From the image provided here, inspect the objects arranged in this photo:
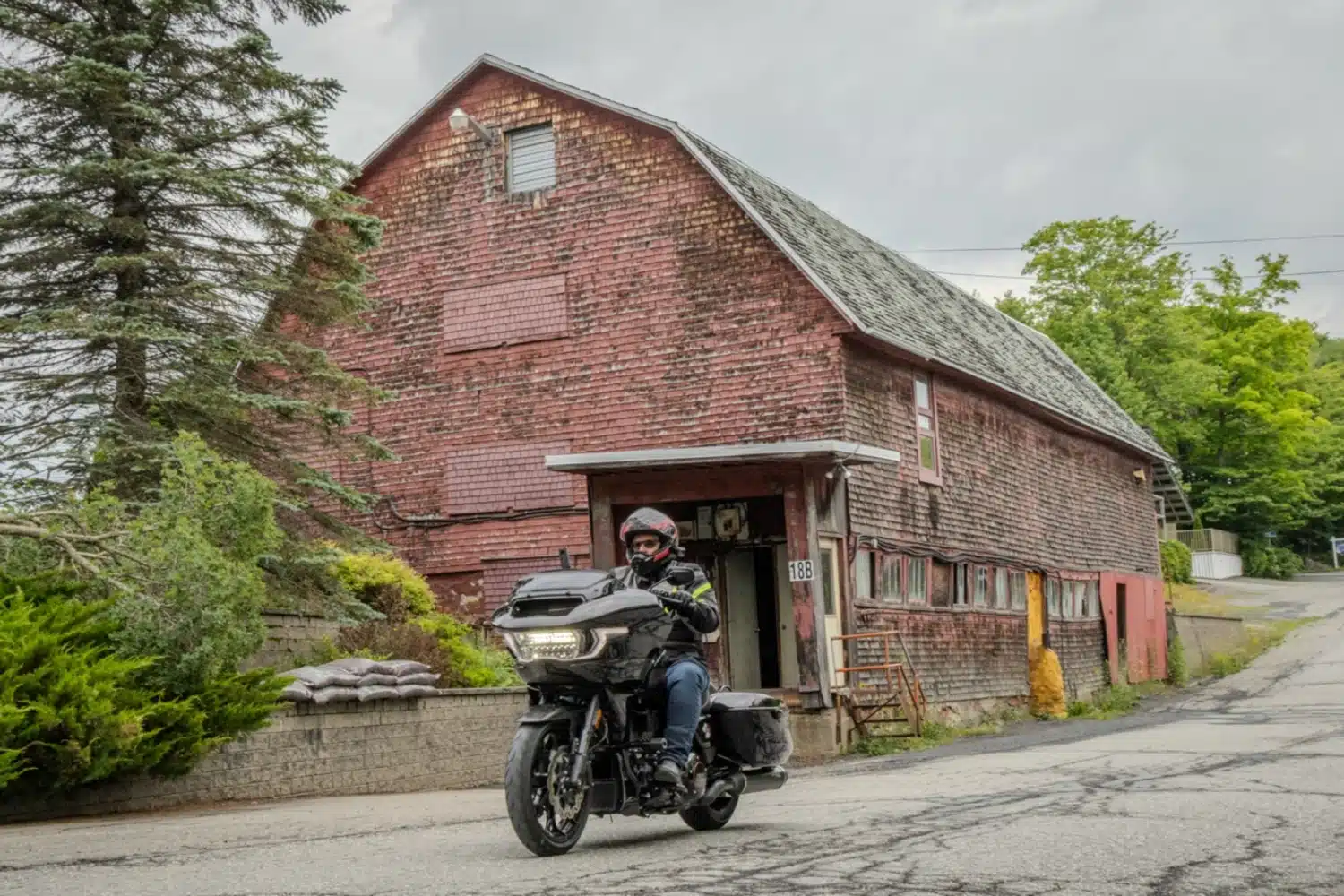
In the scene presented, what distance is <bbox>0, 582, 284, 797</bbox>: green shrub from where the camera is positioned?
1043 centimetres

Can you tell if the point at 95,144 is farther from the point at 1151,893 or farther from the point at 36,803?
the point at 1151,893

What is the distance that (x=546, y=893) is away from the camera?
6.17 m

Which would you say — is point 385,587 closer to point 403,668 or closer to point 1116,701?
point 403,668

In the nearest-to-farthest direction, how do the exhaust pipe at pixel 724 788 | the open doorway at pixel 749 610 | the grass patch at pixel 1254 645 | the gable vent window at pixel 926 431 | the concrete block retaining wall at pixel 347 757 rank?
the exhaust pipe at pixel 724 788
the concrete block retaining wall at pixel 347 757
the open doorway at pixel 749 610
the gable vent window at pixel 926 431
the grass patch at pixel 1254 645

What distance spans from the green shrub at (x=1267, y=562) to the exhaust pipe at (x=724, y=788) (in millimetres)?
57361

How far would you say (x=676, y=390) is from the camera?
2291 cm

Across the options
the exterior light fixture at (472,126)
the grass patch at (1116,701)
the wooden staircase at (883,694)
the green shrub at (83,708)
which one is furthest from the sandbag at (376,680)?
the grass patch at (1116,701)

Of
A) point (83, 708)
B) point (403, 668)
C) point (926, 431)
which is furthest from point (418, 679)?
point (926, 431)

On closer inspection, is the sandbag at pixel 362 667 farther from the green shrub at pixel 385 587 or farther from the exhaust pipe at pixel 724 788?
the exhaust pipe at pixel 724 788

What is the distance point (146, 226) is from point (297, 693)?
625cm

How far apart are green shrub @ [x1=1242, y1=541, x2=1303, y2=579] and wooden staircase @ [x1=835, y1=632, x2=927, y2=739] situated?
44.0 metres

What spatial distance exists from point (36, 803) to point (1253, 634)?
34369mm

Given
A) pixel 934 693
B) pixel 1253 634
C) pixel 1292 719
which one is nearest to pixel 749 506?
pixel 934 693

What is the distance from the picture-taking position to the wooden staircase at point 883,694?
808 inches
